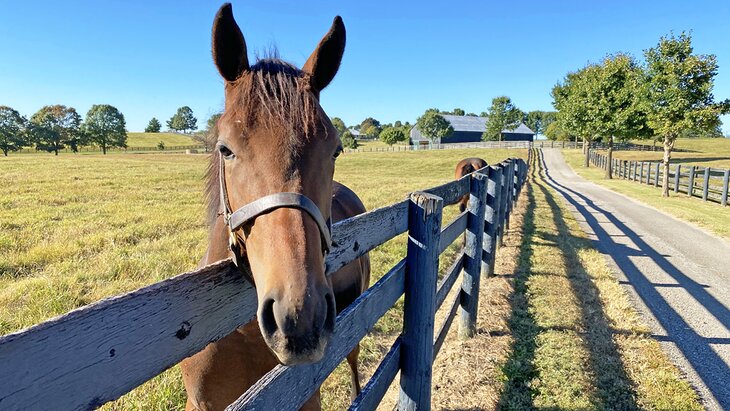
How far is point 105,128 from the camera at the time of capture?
76938mm

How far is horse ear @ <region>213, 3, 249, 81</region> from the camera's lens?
1443mm

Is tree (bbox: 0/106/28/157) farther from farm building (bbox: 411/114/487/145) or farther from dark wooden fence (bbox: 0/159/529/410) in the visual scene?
dark wooden fence (bbox: 0/159/529/410)

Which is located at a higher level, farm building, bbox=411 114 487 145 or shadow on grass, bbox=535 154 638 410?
farm building, bbox=411 114 487 145

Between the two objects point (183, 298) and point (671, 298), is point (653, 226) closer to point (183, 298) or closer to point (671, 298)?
point (671, 298)

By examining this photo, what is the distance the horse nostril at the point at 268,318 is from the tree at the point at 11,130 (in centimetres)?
9201

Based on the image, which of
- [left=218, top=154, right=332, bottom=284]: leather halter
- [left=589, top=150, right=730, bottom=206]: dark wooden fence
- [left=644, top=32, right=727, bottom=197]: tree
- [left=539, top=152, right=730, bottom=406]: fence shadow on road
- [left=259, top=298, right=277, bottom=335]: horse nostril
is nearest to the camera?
[left=259, top=298, right=277, bottom=335]: horse nostril

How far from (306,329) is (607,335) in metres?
4.43

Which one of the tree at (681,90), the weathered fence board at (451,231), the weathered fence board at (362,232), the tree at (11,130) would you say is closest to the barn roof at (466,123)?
the tree at (681,90)

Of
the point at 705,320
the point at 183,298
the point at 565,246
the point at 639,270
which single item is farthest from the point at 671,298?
the point at 183,298

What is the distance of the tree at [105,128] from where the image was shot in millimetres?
75625

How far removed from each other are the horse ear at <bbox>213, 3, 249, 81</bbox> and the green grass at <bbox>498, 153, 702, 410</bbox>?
3.24 meters

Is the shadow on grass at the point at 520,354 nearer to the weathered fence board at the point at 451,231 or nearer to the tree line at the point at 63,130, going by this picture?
the weathered fence board at the point at 451,231

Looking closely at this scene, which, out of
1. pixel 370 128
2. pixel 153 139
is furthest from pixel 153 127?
pixel 370 128

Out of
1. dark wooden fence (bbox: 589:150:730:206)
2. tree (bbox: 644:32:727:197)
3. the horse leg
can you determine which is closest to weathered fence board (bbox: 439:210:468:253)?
the horse leg
